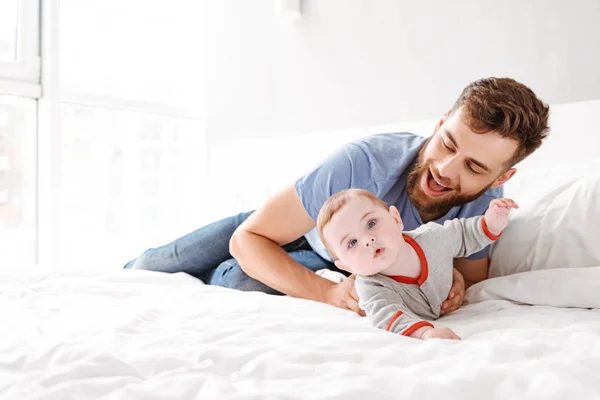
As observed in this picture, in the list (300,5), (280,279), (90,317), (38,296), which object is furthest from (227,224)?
(300,5)

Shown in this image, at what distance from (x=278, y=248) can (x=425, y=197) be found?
1.31ft

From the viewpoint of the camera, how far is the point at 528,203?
56.4 inches

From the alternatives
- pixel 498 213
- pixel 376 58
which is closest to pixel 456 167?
pixel 498 213

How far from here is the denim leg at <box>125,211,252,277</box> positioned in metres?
1.76

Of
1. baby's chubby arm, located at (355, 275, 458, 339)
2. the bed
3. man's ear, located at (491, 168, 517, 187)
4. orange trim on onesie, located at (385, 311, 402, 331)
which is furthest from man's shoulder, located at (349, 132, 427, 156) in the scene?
orange trim on onesie, located at (385, 311, 402, 331)

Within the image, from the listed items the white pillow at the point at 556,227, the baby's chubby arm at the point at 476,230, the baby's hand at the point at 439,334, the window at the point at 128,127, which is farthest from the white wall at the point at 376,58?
the baby's hand at the point at 439,334

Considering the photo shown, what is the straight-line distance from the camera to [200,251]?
177 cm

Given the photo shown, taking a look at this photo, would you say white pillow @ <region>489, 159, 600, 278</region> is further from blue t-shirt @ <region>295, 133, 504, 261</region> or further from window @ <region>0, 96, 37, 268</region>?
window @ <region>0, 96, 37, 268</region>

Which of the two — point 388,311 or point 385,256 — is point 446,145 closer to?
point 385,256

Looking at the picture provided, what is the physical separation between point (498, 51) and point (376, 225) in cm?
114

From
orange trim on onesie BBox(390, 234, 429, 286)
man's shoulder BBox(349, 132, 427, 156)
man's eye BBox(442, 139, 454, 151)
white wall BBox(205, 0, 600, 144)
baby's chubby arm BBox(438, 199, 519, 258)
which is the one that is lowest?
orange trim on onesie BBox(390, 234, 429, 286)

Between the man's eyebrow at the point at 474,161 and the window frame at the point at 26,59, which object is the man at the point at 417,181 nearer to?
the man's eyebrow at the point at 474,161

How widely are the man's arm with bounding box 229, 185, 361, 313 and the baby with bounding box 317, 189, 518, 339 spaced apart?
0.21 meters

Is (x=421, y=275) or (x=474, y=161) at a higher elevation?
(x=474, y=161)
